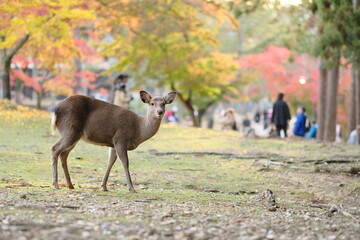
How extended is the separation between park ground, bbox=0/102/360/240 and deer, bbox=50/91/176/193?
0.53 meters

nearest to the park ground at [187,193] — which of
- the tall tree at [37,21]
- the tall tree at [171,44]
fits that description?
the tall tree at [37,21]

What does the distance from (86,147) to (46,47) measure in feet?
41.6

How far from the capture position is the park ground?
5758mm

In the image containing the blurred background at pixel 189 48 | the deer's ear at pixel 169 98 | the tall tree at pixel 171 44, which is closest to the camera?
the deer's ear at pixel 169 98

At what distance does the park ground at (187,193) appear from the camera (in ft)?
18.9

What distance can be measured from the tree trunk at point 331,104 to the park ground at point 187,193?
4.81m

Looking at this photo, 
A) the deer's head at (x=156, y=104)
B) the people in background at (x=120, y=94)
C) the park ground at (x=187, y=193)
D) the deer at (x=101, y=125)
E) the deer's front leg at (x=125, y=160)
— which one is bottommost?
the park ground at (x=187, y=193)

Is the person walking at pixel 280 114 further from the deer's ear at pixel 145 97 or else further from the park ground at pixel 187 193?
the deer's ear at pixel 145 97

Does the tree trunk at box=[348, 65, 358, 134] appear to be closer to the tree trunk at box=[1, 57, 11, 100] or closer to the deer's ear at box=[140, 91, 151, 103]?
the tree trunk at box=[1, 57, 11, 100]

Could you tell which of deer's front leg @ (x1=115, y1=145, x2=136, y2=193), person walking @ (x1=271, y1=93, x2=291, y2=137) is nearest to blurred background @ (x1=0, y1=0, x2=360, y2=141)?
person walking @ (x1=271, y1=93, x2=291, y2=137)

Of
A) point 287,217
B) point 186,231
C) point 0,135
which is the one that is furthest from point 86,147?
point 186,231

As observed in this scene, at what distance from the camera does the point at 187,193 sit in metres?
9.10

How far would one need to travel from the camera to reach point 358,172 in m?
12.2

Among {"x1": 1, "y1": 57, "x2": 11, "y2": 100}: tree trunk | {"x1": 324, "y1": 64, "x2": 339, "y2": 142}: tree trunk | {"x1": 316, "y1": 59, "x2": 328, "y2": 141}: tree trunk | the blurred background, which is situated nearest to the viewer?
the blurred background
